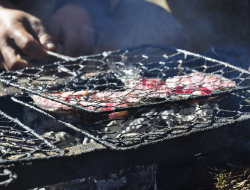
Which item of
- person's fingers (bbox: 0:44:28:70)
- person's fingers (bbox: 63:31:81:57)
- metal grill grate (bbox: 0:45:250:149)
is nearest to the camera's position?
metal grill grate (bbox: 0:45:250:149)

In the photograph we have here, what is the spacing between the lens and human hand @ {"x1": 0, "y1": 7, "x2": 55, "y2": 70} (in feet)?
7.13

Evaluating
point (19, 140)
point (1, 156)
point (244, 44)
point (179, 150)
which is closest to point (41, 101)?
point (19, 140)

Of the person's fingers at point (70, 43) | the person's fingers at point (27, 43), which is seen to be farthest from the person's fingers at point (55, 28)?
the person's fingers at point (27, 43)

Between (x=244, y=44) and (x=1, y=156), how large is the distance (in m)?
3.87

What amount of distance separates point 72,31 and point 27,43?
2.50 ft

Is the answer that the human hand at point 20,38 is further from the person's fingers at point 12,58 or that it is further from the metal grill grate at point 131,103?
the metal grill grate at point 131,103

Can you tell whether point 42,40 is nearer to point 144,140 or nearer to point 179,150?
point 144,140

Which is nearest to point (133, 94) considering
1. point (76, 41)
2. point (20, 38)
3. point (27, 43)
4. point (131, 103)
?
point (131, 103)

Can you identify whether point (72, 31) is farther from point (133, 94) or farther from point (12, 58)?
point (133, 94)

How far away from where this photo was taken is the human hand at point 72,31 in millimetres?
2760

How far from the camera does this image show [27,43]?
84.2 inches

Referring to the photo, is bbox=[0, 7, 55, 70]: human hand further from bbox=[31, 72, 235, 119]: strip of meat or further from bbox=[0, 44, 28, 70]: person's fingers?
bbox=[31, 72, 235, 119]: strip of meat

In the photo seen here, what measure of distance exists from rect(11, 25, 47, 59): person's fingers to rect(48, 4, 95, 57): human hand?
53 centimetres

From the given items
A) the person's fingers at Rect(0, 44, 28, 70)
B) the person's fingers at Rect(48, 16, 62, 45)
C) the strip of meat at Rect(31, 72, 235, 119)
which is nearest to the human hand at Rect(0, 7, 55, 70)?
the person's fingers at Rect(0, 44, 28, 70)
